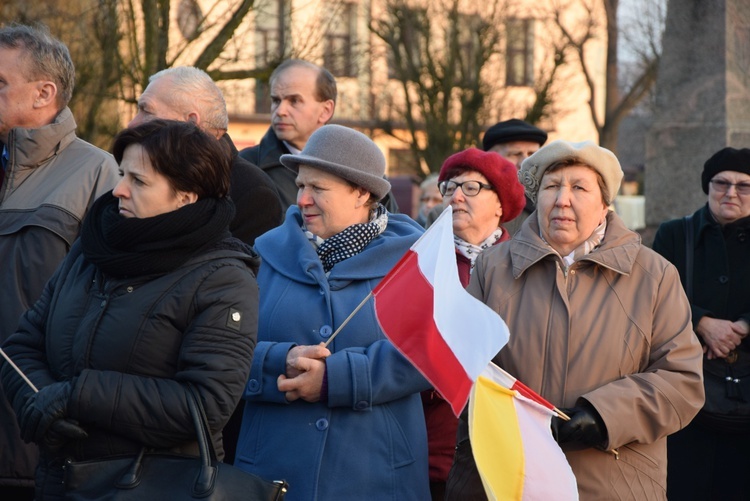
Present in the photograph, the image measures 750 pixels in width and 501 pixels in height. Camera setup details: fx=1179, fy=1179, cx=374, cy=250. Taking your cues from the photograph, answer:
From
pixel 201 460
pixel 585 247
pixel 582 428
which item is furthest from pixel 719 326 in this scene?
pixel 201 460

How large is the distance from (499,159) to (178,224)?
227cm

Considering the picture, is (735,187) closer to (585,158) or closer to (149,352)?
(585,158)

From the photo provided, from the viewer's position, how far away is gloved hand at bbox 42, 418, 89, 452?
3462 millimetres

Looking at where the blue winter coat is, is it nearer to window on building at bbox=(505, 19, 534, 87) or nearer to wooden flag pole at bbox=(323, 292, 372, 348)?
wooden flag pole at bbox=(323, 292, 372, 348)

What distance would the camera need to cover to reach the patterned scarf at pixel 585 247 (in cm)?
452

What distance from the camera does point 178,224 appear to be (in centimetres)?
365

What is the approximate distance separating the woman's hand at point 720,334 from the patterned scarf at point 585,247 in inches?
70.8

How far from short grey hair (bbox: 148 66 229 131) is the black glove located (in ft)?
7.17

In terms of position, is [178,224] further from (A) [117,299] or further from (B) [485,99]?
(B) [485,99]

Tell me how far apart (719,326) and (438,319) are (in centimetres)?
266

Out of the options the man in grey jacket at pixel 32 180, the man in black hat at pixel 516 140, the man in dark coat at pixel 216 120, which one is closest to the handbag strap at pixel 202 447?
the man in grey jacket at pixel 32 180

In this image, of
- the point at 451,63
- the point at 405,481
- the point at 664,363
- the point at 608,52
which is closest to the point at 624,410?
the point at 664,363

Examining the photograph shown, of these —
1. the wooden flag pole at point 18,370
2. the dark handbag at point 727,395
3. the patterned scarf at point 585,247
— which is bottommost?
the dark handbag at point 727,395

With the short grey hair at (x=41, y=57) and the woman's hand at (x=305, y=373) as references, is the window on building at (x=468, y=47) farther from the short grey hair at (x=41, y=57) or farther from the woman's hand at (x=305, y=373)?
the woman's hand at (x=305, y=373)
